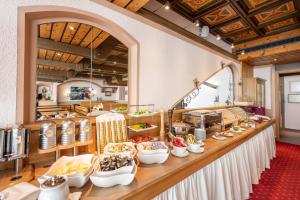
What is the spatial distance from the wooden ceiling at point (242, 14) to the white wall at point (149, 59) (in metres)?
0.50

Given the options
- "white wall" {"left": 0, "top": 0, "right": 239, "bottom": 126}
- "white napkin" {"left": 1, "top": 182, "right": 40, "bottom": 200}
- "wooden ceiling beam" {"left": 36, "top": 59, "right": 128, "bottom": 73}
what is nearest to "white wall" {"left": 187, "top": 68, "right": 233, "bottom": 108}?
"white wall" {"left": 0, "top": 0, "right": 239, "bottom": 126}

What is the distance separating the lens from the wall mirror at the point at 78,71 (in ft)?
4.78

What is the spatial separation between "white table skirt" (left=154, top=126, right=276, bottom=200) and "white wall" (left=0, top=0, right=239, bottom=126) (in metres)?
1.07

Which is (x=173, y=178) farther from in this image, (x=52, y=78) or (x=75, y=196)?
(x=52, y=78)

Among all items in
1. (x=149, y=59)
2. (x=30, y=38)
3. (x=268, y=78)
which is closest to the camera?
(x=30, y=38)

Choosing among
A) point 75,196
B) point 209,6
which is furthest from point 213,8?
point 75,196

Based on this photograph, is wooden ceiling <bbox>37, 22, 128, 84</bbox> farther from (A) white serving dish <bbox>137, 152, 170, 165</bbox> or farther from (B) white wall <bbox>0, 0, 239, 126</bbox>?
(A) white serving dish <bbox>137, 152, 170, 165</bbox>

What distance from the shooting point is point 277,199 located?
2027 millimetres

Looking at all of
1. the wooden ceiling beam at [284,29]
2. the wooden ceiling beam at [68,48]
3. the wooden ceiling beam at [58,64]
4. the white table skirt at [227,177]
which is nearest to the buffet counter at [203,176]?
the white table skirt at [227,177]

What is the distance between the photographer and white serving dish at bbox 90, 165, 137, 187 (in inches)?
35.1

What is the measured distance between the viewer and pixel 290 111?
5.86 meters

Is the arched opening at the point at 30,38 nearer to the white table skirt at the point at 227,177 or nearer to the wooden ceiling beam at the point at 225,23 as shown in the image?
the white table skirt at the point at 227,177

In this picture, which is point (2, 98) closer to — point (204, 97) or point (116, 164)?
point (116, 164)

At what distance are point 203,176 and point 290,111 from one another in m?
6.57
